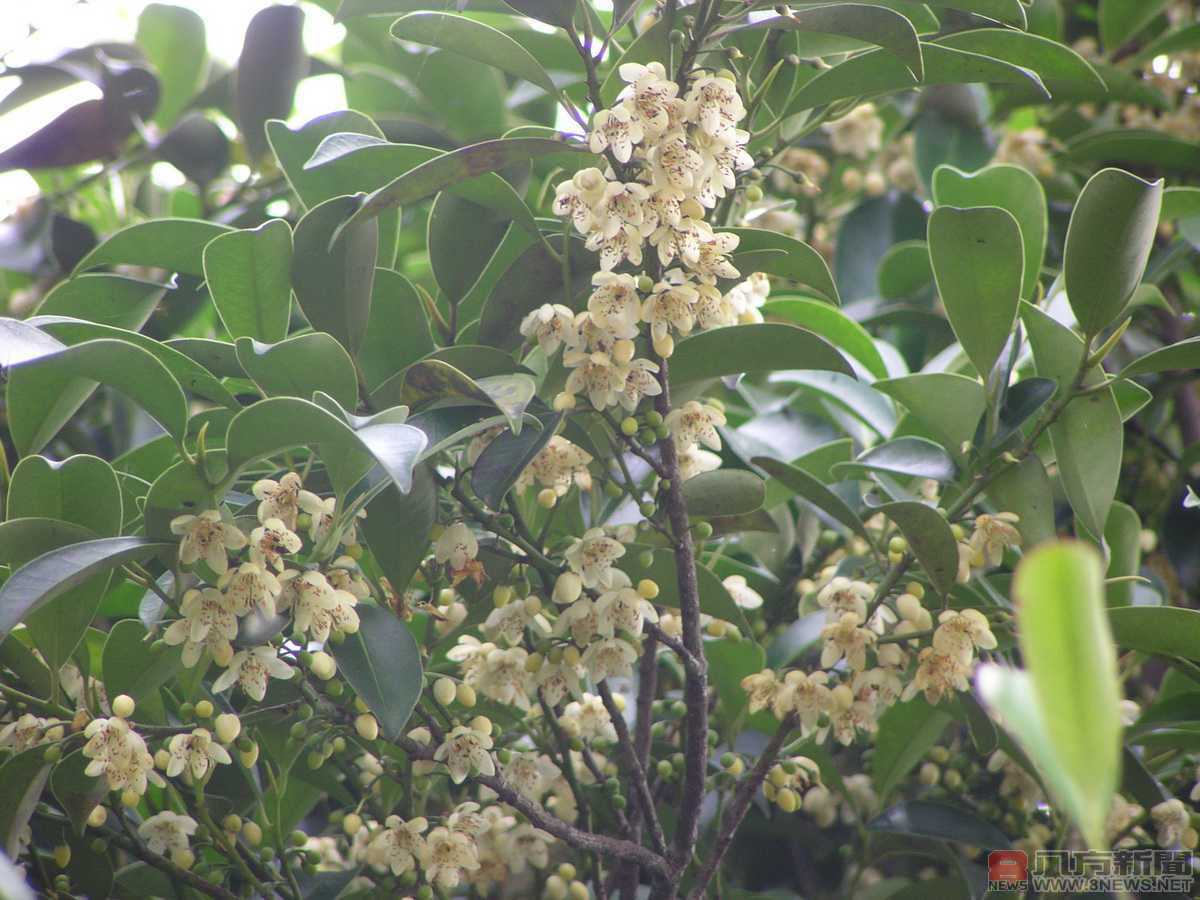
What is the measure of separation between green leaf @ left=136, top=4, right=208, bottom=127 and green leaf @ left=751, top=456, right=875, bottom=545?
5.15 ft

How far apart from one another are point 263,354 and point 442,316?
1.12 ft

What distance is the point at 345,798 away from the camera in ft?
4.29

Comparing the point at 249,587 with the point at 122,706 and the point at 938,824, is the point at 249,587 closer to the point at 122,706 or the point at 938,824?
the point at 122,706

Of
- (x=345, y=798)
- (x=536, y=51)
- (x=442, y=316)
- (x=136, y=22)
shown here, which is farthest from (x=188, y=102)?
(x=345, y=798)

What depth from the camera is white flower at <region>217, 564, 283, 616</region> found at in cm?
92

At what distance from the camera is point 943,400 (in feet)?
3.78

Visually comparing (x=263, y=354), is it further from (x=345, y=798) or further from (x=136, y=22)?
(x=136, y=22)

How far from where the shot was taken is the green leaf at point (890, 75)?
1080 millimetres

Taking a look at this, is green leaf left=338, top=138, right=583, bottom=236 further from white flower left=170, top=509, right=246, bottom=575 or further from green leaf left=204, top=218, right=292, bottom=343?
white flower left=170, top=509, right=246, bottom=575

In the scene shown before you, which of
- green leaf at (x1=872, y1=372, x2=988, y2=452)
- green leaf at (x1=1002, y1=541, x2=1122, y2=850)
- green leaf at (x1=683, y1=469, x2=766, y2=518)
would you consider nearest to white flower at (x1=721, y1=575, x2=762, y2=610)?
green leaf at (x1=683, y1=469, x2=766, y2=518)

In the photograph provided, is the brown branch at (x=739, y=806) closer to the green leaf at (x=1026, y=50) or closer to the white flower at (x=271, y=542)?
the white flower at (x=271, y=542)

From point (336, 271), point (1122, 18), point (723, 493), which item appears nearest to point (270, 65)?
point (336, 271)

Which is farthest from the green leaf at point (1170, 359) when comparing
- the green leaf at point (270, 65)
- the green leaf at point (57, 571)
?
the green leaf at point (270, 65)

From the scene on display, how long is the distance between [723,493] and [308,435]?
44cm
